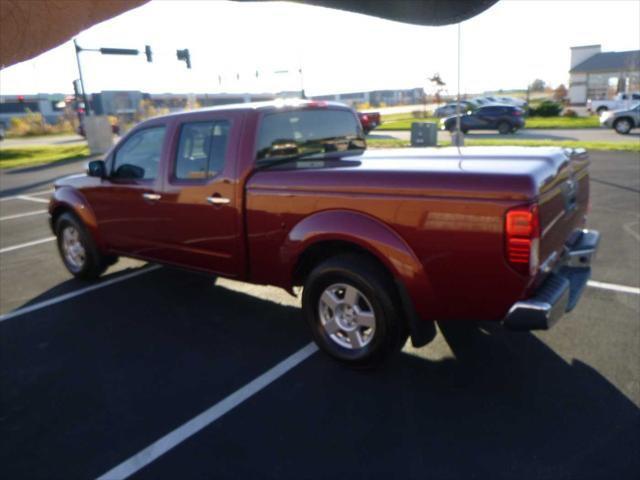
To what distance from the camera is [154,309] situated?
493 centimetres

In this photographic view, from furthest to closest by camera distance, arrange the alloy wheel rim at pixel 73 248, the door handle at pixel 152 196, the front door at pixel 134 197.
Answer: the alloy wheel rim at pixel 73 248, the front door at pixel 134 197, the door handle at pixel 152 196

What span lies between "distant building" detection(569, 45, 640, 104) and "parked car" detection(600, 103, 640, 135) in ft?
108

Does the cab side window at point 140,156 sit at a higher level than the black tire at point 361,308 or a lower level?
higher

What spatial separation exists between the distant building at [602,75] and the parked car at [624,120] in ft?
108

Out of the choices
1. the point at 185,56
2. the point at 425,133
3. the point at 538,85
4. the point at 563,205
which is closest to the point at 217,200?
the point at 563,205

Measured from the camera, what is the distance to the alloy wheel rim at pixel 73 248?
581 centimetres

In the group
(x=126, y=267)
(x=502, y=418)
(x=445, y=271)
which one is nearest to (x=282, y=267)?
(x=445, y=271)

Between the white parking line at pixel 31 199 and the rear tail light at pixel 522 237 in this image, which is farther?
the white parking line at pixel 31 199

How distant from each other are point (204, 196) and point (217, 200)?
179 mm

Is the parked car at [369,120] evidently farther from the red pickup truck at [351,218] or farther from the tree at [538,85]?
the tree at [538,85]

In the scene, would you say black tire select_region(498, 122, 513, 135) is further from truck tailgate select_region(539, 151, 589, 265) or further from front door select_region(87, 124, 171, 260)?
front door select_region(87, 124, 171, 260)

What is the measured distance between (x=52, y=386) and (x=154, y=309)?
1.44 m

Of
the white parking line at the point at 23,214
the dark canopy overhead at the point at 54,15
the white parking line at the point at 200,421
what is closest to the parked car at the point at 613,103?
the white parking line at the point at 23,214

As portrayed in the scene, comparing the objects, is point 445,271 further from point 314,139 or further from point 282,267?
point 314,139
